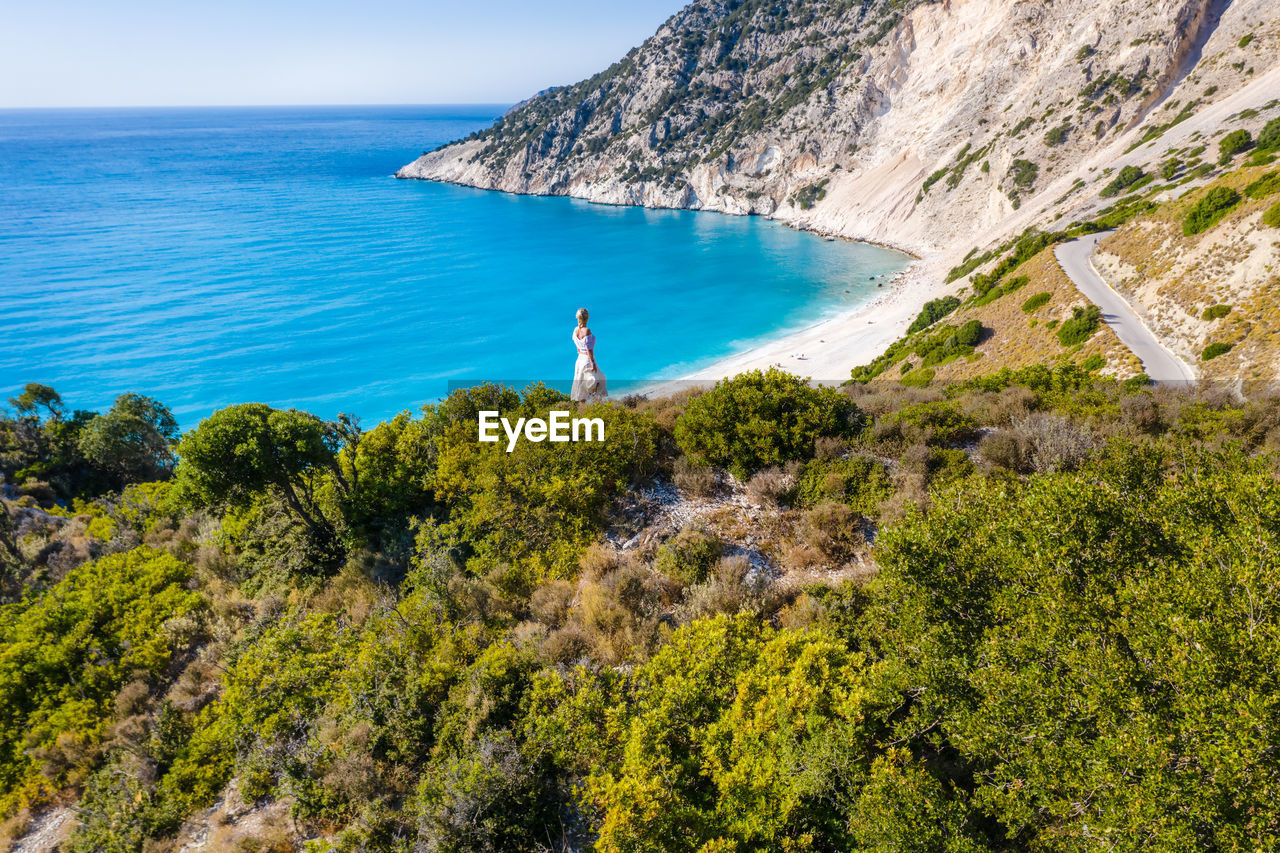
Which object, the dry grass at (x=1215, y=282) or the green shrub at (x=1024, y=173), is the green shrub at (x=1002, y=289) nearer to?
the dry grass at (x=1215, y=282)

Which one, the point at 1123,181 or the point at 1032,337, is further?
the point at 1123,181

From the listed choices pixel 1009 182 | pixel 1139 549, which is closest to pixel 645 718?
pixel 1139 549

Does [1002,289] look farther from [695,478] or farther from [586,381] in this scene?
[586,381]

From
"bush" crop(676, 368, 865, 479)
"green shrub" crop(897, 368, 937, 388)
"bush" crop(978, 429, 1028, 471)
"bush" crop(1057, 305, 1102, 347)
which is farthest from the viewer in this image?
"green shrub" crop(897, 368, 937, 388)

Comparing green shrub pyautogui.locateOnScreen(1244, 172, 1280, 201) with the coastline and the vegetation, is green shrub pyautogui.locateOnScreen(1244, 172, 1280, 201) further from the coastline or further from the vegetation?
the vegetation

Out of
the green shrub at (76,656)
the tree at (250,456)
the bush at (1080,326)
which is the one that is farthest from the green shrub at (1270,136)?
the green shrub at (76,656)

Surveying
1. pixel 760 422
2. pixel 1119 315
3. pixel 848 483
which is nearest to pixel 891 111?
pixel 1119 315

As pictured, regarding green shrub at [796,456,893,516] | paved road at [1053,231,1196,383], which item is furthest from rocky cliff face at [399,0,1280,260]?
green shrub at [796,456,893,516]
